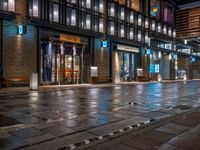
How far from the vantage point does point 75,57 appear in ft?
101

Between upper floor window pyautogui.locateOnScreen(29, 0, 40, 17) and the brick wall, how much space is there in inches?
31.3

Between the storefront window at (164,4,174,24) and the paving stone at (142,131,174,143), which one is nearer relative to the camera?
the paving stone at (142,131,174,143)

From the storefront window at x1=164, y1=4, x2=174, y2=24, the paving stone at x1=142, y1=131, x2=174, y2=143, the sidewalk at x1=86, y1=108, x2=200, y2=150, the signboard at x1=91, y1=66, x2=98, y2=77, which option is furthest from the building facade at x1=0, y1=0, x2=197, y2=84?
the paving stone at x1=142, y1=131, x2=174, y2=143

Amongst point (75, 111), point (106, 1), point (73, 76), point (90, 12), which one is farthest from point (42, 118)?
point (106, 1)

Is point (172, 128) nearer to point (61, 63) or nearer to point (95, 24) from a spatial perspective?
point (61, 63)

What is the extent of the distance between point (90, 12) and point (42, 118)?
2557 cm

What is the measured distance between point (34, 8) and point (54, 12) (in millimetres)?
2741

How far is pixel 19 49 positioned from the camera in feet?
77.4

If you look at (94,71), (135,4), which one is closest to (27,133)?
(94,71)

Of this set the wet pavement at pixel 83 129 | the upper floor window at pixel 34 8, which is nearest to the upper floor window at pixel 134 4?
the upper floor window at pixel 34 8

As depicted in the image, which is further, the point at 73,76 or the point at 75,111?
the point at 73,76

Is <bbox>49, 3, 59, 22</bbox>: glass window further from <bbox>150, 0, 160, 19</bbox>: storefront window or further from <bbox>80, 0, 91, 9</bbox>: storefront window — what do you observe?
<bbox>150, 0, 160, 19</bbox>: storefront window

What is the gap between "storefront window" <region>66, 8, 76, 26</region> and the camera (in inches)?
1141

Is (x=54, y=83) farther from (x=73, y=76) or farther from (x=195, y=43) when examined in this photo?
(x=195, y=43)
